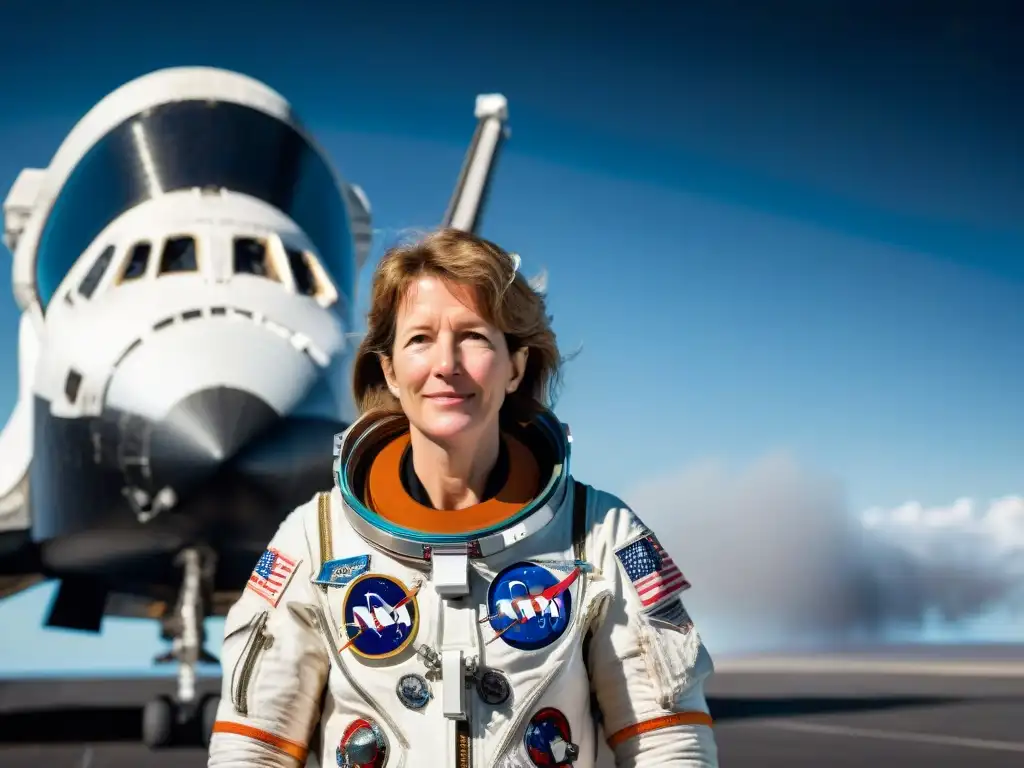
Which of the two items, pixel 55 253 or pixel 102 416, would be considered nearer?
pixel 102 416

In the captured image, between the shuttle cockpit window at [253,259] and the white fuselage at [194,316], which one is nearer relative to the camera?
the white fuselage at [194,316]

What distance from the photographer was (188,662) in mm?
A: 9562

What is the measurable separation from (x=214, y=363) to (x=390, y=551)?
6797mm

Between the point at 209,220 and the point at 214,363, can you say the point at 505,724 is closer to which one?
the point at 214,363

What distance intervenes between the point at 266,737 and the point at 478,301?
832 millimetres

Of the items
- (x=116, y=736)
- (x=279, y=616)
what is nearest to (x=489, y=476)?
(x=279, y=616)

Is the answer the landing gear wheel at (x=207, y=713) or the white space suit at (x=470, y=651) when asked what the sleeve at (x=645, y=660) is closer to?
the white space suit at (x=470, y=651)

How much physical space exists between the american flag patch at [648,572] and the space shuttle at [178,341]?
264 inches

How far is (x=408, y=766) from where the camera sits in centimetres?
193

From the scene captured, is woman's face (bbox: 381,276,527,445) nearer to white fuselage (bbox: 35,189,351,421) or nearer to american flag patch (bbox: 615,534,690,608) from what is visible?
american flag patch (bbox: 615,534,690,608)

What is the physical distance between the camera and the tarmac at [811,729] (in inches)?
411

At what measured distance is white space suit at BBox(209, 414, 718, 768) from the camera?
194 cm

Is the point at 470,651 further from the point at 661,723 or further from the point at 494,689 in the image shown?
the point at 661,723

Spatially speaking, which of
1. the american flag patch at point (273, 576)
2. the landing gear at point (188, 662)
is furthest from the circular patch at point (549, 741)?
the landing gear at point (188, 662)
